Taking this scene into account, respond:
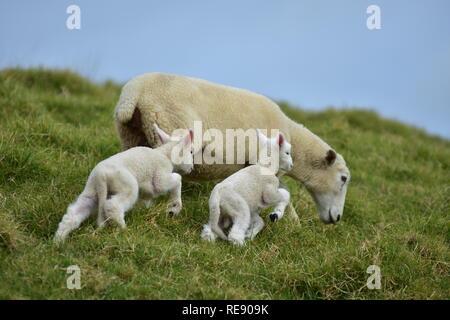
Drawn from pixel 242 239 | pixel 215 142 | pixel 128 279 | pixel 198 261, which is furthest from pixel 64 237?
pixel 215 142

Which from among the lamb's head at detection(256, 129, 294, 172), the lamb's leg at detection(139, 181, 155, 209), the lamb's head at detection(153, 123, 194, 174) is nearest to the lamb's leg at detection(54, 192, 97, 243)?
the lamb's leg at detection(139, 181, 155, 209)

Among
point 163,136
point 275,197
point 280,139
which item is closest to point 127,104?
point 163,136

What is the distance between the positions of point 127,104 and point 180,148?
2.56 feet

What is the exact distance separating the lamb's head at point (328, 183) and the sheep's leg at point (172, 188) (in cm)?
202

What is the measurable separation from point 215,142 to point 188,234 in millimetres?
1255

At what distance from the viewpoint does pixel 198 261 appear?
18.4 ft

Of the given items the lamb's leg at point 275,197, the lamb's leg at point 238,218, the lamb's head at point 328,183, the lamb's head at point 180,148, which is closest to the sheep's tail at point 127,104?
the lamb's head at point 180,148

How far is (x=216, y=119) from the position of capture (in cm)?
707

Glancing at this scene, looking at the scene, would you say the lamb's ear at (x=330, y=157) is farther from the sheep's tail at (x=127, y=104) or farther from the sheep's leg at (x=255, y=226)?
the sheep's tail at (x=127, y=104)

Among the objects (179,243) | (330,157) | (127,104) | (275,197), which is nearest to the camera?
(179,243)

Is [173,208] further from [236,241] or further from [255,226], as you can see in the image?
[255,226]

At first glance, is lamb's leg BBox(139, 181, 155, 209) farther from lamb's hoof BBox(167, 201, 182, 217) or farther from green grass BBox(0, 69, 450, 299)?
lamb's hoof BBox(167, 201, 182, 217)

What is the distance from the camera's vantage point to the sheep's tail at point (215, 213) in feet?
19.7

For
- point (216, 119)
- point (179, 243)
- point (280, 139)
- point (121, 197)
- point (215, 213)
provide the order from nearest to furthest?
point (121, 197)
point (179, 243)
point (215, 213)
point (280, 139)
point (216, 119)
